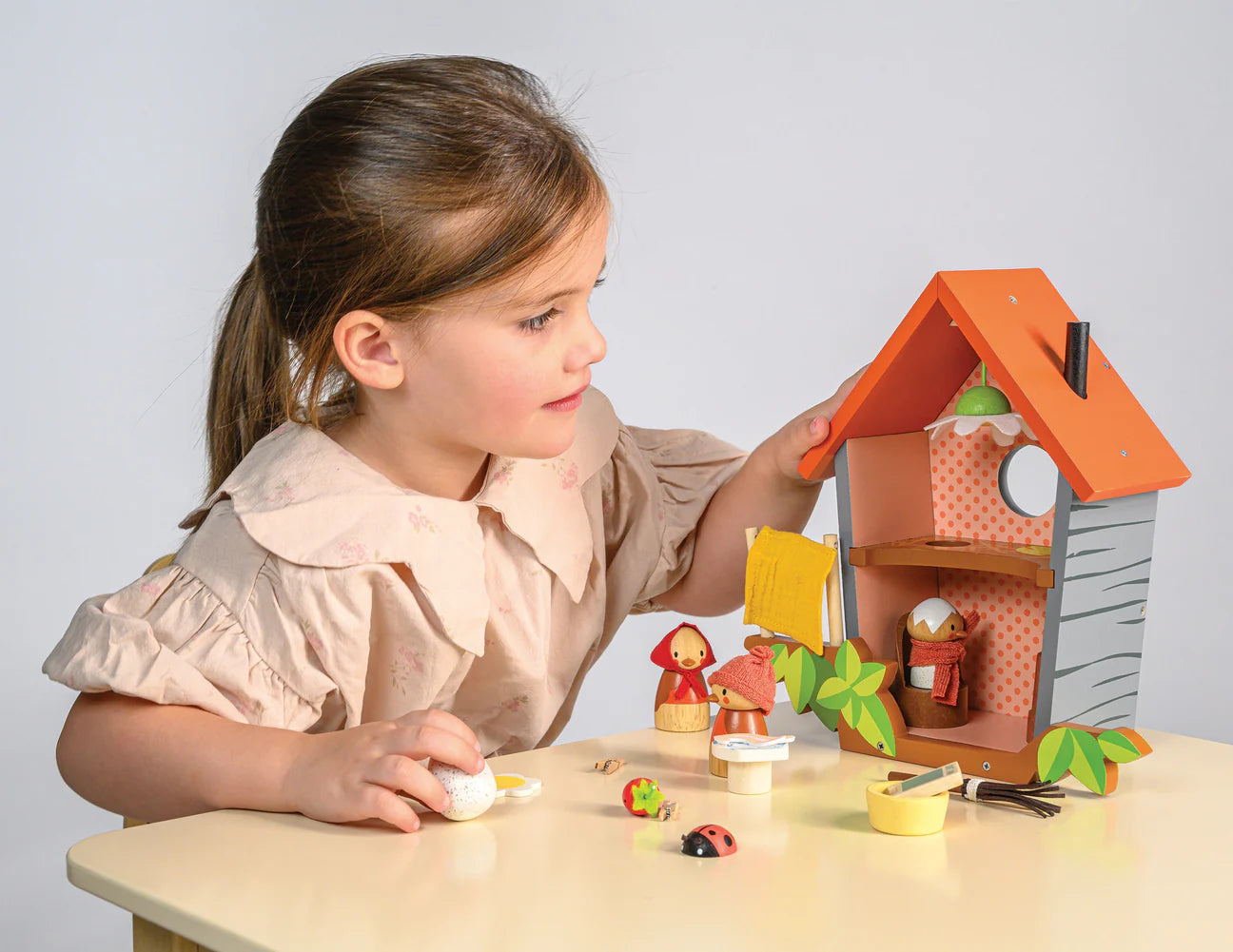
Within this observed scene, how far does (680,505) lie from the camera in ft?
3.47

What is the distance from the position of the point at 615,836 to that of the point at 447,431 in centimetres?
33

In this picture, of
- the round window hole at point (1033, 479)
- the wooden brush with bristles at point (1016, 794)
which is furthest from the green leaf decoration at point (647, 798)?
the round window hole at point (1033, 479)

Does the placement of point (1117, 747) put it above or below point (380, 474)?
below

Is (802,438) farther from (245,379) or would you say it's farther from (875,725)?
(245,379)

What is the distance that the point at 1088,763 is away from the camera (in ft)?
2.30

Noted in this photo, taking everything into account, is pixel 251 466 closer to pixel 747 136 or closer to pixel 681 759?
pixel 681 759

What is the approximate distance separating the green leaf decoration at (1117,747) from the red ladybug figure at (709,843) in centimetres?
21

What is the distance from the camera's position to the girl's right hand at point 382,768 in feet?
2.15

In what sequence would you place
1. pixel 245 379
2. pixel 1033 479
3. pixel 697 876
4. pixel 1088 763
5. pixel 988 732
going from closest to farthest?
pixel 697 876
pixel 1088 763
pixel 988 732
pixel 245 379
pixel 1033 479

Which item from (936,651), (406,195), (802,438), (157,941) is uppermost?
(406,195)

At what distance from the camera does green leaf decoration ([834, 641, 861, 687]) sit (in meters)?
0.79

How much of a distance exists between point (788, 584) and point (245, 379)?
44 centimetres

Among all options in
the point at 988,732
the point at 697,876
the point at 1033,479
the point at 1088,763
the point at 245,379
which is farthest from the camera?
the point at 1033,479

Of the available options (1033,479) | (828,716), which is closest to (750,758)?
(828,716)
